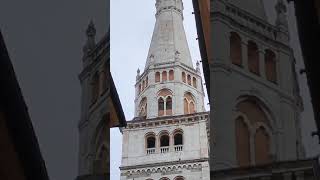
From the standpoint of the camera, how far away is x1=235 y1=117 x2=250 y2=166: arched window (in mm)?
9814

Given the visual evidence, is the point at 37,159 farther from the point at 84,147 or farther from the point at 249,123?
the point at 249,123

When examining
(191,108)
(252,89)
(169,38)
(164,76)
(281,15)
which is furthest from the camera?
(164,76)

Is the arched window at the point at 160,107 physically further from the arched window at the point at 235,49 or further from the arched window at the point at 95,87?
the arched window at the point at 95,87

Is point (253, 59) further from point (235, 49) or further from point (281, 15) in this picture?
point (281, 15)

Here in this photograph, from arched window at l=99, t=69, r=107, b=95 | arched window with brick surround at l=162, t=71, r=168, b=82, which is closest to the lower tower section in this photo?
arched window with brick surround at l=162, t=71, r=168, b=82

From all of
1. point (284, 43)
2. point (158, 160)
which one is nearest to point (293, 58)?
point (284, 43)

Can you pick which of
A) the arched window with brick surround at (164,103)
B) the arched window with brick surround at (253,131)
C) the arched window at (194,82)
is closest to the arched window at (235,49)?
the arched window with brick surround at (253,131)

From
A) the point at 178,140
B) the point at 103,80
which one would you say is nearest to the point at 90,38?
the point at 103,80

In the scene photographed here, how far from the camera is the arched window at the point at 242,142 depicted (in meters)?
9.81

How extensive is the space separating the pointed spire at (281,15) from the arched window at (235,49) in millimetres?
957

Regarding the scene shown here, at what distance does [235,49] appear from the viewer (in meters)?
10.7

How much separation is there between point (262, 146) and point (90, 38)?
2.50 meters

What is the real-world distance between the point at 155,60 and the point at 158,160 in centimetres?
318

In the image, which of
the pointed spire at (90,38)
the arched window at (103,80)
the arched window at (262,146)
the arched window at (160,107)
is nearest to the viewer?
the pointed spire at (90,38)
